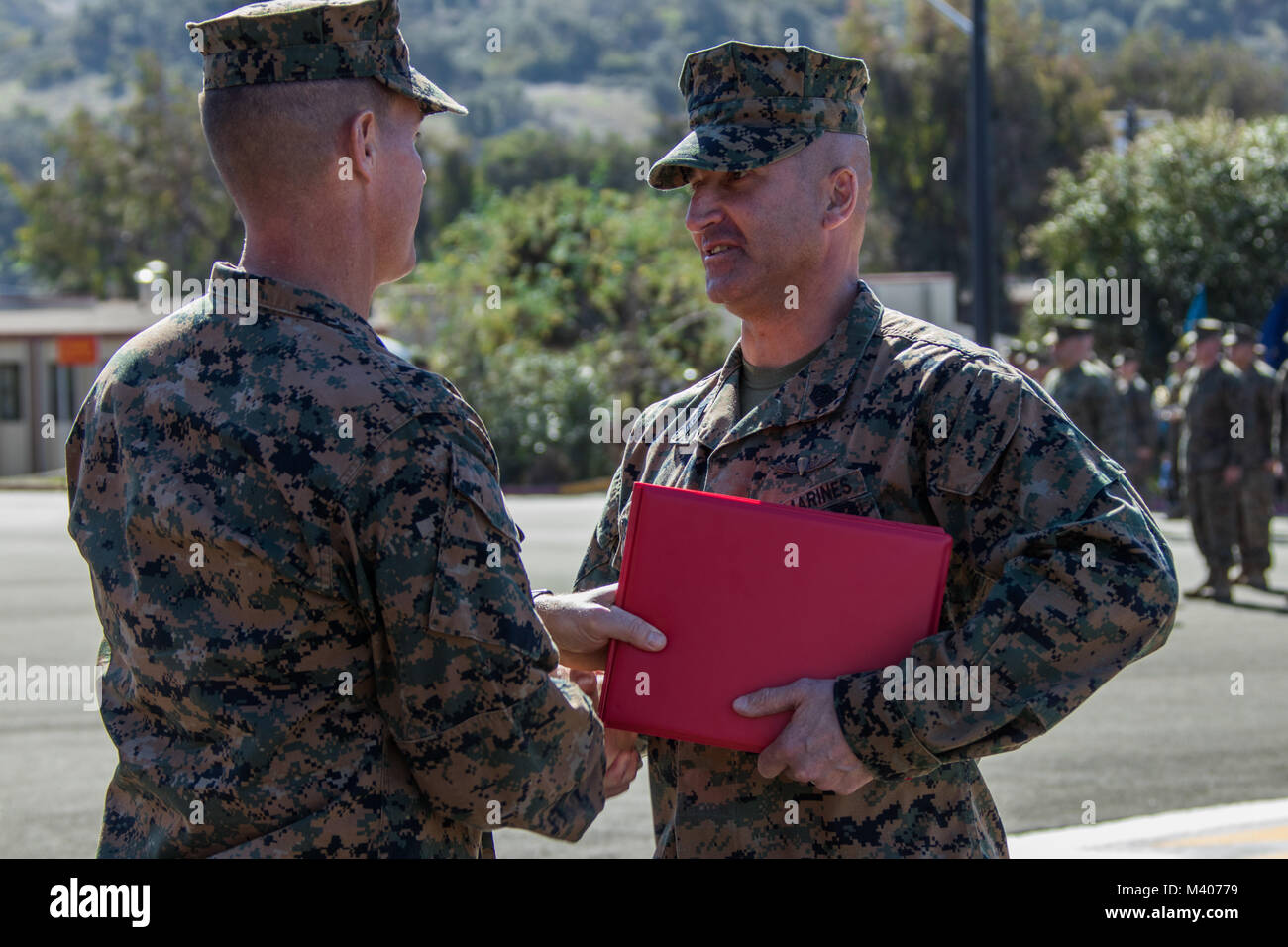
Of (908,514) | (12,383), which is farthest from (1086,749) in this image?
(12,383)

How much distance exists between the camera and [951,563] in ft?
8.72

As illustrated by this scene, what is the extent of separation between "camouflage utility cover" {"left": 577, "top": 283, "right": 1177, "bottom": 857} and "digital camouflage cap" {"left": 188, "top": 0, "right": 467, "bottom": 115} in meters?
0.96

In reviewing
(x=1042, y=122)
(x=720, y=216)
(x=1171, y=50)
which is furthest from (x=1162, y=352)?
(x=1171, y=50)

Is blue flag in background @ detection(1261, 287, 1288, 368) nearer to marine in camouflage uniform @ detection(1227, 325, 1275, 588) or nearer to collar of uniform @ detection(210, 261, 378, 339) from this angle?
marine in camouflage uniform @ detection(1227, 325, 1275, 588)

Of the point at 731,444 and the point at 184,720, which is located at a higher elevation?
the point at 731,444

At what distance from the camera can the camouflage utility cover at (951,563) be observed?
240 centimetres

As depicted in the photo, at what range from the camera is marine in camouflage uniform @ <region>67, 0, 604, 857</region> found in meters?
2.09

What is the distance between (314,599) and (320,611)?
0.9 inches

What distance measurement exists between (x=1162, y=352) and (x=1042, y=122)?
20.0 meters

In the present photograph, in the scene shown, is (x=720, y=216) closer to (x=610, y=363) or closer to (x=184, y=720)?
(x=184, y=720)

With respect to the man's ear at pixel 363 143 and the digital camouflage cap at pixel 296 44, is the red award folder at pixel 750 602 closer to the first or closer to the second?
the man's ear at pixel 363 143

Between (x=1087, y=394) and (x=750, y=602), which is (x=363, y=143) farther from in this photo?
(x=1087, y=394)

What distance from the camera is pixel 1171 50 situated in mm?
64562

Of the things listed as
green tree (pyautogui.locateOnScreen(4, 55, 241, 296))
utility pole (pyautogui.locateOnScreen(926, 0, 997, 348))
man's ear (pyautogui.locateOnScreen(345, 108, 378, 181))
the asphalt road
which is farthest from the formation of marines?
green tree (pyautogui.locateOnScreen(4, 55, 241, 296))
